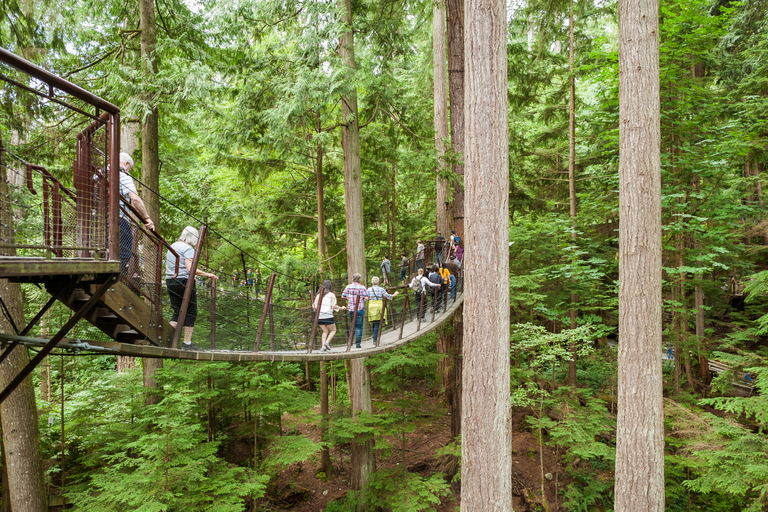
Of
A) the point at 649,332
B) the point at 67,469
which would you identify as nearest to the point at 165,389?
the point at 67,469

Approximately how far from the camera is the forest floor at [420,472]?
7.52 metres

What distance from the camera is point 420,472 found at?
8.31 metres

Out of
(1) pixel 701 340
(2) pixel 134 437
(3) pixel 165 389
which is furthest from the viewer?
(1) pixel 701 340

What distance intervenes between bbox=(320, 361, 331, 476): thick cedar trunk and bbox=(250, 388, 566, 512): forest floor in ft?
0.62

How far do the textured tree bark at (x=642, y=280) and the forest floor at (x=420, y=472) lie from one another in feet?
9.63

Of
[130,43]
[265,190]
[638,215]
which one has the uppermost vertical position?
[130,43]

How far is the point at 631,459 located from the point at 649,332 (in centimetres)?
144

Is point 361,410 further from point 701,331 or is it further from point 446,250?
point 701,331

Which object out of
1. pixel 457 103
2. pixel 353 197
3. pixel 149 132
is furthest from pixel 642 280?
pixel 149 132

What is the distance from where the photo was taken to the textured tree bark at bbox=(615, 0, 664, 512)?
4.72 meters

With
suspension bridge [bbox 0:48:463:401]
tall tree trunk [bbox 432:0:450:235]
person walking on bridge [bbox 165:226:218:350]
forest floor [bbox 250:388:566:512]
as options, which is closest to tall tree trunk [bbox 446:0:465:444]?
tall tree trunk [bbox 432:0:450:235]

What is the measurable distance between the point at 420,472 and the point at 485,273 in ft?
19.9

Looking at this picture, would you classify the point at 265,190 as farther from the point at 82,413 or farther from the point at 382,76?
the point at 82,413

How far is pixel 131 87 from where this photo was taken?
475cm
